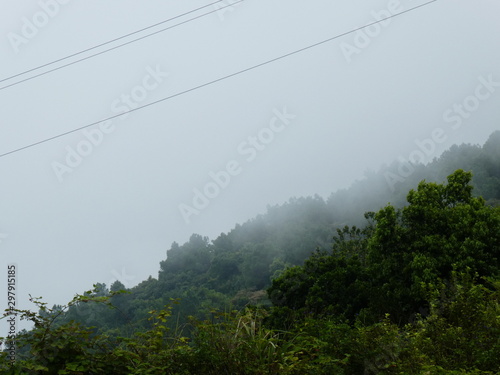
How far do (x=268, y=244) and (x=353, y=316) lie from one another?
52222 millimetres

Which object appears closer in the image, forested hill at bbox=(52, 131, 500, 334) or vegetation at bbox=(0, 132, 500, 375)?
vegetation at bbox=(0, 132, 500, 375)

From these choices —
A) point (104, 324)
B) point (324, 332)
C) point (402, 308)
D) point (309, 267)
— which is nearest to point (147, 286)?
point (104, 324)

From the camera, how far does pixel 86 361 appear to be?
5.88 meters

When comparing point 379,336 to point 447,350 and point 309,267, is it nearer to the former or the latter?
point 447,350

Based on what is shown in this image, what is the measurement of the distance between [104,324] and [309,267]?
35.4 metres

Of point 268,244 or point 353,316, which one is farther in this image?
point 268,244

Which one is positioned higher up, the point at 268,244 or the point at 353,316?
the point at 268,244

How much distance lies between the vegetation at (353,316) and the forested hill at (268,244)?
613 mm

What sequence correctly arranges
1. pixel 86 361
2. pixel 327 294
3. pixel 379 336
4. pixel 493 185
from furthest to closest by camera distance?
pixel 493 185, pixel 327 294, pixel 379 336, pixel 86 361

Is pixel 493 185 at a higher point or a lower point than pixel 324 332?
higher

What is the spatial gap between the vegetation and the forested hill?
0.61 m

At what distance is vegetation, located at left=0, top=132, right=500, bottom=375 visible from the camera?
621cm

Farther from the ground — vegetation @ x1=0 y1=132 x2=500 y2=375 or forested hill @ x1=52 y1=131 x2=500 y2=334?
forested hill @ x1=52 y1=131 x2=500 y2=334

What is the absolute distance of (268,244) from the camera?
75625 mm
